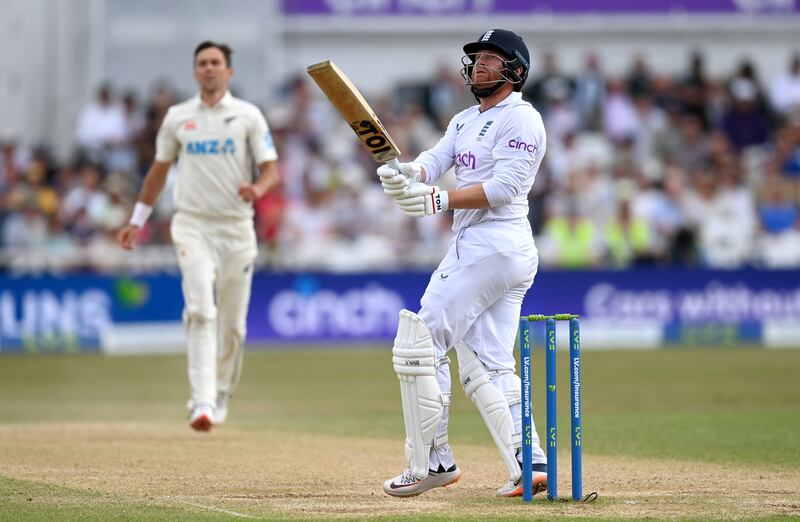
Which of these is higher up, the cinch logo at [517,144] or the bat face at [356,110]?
the bat face at [356,110]

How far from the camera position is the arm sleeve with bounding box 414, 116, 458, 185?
6.84m

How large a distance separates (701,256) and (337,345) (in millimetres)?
4914

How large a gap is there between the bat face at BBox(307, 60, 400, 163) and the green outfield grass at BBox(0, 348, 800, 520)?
5.38ft

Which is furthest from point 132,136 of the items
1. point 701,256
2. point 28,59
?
point 701,256

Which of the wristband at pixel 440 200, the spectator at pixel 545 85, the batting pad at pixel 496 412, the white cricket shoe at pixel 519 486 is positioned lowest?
the white cricket shoe at pixel 519 486

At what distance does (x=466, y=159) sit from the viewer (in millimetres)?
6770

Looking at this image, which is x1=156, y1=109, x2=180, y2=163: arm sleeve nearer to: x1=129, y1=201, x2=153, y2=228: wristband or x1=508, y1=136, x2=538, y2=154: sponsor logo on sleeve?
x1=129, y1=201, x2=153, y2=228: wristband

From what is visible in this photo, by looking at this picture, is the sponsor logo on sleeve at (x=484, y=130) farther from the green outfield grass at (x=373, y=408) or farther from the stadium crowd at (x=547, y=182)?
the stadium crowd at (x=547, y=182)

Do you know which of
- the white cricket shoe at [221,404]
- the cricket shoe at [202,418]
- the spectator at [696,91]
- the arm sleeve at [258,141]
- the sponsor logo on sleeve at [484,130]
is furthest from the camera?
the spectator at [696,91]

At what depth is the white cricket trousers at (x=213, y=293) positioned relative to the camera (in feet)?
30.7

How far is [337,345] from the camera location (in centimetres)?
1836

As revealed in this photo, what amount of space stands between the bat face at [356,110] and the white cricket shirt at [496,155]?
337mm

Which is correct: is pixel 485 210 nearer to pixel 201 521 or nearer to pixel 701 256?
pixel 201 521

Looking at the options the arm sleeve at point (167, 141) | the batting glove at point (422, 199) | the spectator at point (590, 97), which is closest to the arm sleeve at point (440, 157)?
the batting glove at point (422, 199)
